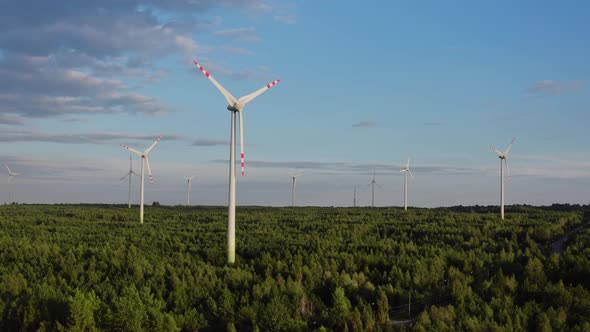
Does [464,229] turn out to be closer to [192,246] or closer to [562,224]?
[562,224]

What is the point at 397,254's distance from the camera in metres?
43.4

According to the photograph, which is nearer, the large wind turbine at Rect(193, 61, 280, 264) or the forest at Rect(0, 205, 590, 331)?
the forest at Rect(0, 205, 590, 331)

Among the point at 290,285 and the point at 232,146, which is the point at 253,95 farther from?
the point at 290,285

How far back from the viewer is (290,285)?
3102 centimetres

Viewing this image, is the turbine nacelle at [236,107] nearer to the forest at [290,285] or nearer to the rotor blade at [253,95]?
the rotor blade at [253,95]

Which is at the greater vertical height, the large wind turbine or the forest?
the large wind turbine

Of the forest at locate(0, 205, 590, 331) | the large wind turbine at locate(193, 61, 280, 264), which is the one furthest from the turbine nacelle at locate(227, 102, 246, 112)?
the forest at locate(0, 205, 590, 331)

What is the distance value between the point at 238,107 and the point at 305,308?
1605cm

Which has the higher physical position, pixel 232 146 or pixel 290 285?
pixel 232 146

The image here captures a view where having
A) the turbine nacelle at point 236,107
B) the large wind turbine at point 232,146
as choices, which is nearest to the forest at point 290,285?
the large wind turbine at point 232,146

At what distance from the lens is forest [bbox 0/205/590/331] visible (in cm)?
2527

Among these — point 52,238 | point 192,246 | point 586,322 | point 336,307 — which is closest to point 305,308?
point 336,307

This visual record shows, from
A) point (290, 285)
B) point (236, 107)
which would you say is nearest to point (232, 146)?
point (236, 107)

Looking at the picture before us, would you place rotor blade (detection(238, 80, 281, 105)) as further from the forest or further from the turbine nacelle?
the forest
